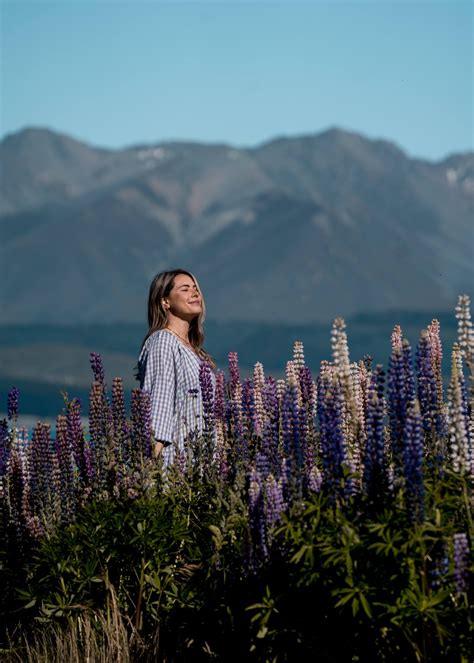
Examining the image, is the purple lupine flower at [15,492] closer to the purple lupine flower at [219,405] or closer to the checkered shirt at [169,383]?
the checkered shirt at [169,383]

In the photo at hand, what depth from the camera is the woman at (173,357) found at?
1031 centimetres

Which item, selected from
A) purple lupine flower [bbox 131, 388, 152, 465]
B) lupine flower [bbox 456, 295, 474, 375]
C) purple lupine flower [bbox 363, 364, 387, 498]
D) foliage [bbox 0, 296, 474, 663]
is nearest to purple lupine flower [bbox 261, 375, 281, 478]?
foliage [bbox 0, 296, 474, 663]

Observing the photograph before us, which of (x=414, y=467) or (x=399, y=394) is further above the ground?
(x=399, y=394)

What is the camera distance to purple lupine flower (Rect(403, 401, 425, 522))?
612cm

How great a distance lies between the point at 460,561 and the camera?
6094 mm

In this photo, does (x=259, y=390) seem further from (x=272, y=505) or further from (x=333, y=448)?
(x=333, y=448)

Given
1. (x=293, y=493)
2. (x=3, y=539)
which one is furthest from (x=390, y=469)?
(x=3, y=539)

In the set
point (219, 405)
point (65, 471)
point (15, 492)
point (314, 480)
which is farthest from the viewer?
point (15, 492)

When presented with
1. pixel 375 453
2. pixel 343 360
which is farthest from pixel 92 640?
pixel 343 360

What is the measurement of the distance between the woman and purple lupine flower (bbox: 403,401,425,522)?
3.80 meters

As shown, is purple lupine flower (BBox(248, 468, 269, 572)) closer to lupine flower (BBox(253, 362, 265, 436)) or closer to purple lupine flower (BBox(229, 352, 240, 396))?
lupine flower (BBox(253, 362, 265, 436))

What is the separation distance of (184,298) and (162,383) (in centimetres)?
84

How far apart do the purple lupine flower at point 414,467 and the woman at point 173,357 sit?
3798 millimetres

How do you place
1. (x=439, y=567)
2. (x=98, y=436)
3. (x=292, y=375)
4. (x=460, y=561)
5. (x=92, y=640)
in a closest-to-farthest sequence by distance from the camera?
(x=460, y=561), (x=439, y=567), (x=292, y=375), (x=92, y=640), (x=98, y=436)
